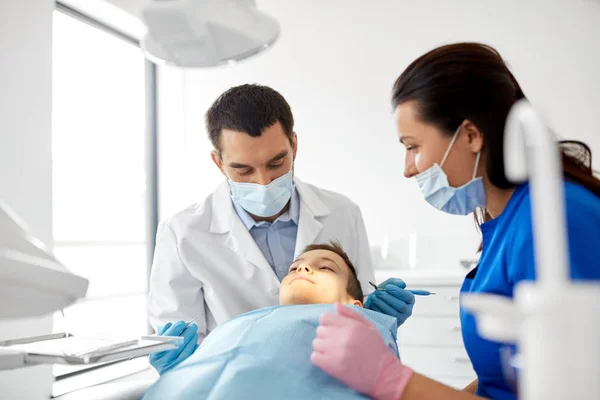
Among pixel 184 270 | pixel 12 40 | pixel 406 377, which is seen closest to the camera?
pixel 406 377

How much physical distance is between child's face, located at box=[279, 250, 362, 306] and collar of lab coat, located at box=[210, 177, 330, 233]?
267 mm

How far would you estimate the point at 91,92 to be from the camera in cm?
391

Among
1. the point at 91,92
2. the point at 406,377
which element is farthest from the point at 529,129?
the point at 91,92

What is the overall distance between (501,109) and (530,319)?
80cm

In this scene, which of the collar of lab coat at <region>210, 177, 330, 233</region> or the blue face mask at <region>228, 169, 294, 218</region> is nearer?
the blue face mask at <region>228, 169, 294, 218</region>

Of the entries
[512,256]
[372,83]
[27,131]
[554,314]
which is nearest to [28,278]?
[554,314]

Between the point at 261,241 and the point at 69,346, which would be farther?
the point at 261,241

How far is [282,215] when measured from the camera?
83.3 inches

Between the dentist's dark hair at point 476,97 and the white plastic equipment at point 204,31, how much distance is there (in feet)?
1.22

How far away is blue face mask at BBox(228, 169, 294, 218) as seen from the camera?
6.23 ft

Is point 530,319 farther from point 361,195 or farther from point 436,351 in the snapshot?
point 361,195

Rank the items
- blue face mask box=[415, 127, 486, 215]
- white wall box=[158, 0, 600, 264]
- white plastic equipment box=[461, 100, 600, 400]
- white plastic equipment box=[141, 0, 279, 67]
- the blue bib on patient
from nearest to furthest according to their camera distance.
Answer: white plastic equipment box=[461, 100, 600, 400], white plastic equipment box=[141, 0, 279, 67], the blue bib on patient, blue face mask box=[415, 127, 486, 215], white wall box=[158, 0, 600, 264]

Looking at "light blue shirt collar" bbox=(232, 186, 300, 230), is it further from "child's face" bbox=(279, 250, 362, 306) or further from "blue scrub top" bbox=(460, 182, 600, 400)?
"blue scrub top" bbox=(460, 182, 600, 400)

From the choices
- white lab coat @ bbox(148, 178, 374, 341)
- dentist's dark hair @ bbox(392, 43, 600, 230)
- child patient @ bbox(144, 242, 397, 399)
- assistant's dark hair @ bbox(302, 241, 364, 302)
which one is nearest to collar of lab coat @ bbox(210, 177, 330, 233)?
white lab coat @ bbox(148, 178, 374, 341)
